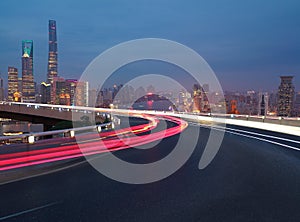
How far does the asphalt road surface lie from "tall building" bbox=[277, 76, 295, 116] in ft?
594

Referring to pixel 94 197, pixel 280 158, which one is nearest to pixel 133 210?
pixel 94 197

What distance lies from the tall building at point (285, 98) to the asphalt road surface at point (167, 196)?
181m

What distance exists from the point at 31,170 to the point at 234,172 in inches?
226

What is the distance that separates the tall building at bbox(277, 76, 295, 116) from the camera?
176875 mm

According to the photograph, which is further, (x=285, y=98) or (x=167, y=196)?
(x=285, y=98)

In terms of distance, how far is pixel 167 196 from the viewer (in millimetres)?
6137

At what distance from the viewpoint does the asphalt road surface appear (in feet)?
16.4

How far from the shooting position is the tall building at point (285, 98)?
177m

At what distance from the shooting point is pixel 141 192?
6.46 metres

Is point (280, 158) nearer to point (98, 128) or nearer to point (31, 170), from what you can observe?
point (31, 170)

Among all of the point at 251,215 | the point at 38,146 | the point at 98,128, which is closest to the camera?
the point at 251,215

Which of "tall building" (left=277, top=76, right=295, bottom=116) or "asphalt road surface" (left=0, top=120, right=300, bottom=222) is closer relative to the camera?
"asphalt road surface" (left=0, top=120, right=300, bottom=222)

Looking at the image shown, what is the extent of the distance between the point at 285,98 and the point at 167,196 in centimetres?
20075

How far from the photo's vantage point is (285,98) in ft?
616
